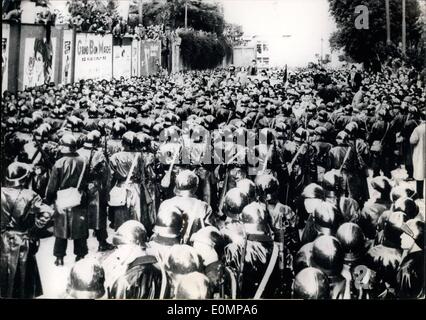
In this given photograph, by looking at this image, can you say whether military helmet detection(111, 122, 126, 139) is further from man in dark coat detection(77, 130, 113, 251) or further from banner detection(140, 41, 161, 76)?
banner detection(140, 41, 161, 76)

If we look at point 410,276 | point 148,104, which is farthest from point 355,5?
point 410,276

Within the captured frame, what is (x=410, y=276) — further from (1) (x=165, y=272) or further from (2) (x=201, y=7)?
(2) (x=201, y=7)

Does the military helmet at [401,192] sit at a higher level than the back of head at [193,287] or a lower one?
higher

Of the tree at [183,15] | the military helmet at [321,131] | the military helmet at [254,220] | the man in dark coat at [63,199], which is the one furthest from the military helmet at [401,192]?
the man in dark coat at [63,199]

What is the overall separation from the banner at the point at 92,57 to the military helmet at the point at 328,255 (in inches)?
97.5

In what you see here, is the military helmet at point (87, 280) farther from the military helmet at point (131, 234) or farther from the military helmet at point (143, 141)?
the military helmet at point (143, 141)

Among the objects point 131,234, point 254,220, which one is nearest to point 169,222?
point 131,234

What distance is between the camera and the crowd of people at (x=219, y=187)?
3.35 metres

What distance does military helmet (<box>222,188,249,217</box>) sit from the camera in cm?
345

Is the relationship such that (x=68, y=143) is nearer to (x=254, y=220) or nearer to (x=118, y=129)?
Answer: (x=118, y=129)

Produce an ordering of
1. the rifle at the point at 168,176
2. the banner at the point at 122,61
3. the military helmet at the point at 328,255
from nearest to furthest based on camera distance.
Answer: the military helmet at the point at 328,255, the rifle at the point at 168,176, the banner at the point at 122,61

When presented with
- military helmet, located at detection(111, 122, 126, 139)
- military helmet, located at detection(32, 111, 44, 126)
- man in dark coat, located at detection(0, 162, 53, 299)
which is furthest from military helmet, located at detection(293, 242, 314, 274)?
military helmet, located at detection(32, 111, 44, 126)

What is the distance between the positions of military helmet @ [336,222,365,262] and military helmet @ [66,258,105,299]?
2.02 meters

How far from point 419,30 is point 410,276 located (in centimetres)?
235
